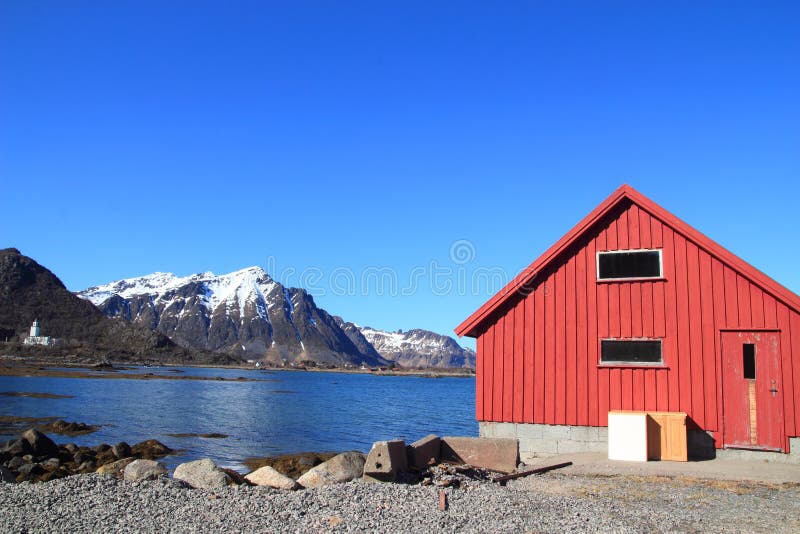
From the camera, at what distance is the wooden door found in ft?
53.4

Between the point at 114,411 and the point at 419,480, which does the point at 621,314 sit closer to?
the point at 419,480

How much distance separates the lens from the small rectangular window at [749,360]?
656 inches

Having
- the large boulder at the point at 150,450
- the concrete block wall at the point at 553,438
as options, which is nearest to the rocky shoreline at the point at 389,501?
the concrete block wall at the point at 553,438

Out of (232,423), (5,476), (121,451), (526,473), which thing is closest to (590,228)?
(526,473)

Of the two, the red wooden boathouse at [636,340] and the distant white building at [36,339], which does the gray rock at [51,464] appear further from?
the distant white building at [36,339]

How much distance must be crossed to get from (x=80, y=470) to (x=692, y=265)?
67.5 feet

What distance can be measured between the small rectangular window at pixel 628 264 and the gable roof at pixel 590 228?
93cm

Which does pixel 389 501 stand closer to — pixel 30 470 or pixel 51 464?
pixel 30 470

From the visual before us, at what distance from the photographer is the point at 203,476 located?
14.5 meters

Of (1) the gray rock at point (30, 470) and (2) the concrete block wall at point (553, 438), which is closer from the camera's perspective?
(2) the concrete block wall at point (553, 438)

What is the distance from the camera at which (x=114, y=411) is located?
50.0 m

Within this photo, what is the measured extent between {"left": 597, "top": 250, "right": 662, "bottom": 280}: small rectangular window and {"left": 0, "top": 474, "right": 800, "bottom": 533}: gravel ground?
19.7ft

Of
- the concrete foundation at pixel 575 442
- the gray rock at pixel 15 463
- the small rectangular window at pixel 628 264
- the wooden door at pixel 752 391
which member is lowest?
the gray rock at pixel 15 463

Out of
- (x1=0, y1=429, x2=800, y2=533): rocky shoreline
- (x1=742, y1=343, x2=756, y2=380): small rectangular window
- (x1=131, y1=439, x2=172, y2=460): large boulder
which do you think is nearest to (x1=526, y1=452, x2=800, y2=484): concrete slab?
(x1=0, y1=429, x2=800, y2=533): rocky shoreline
